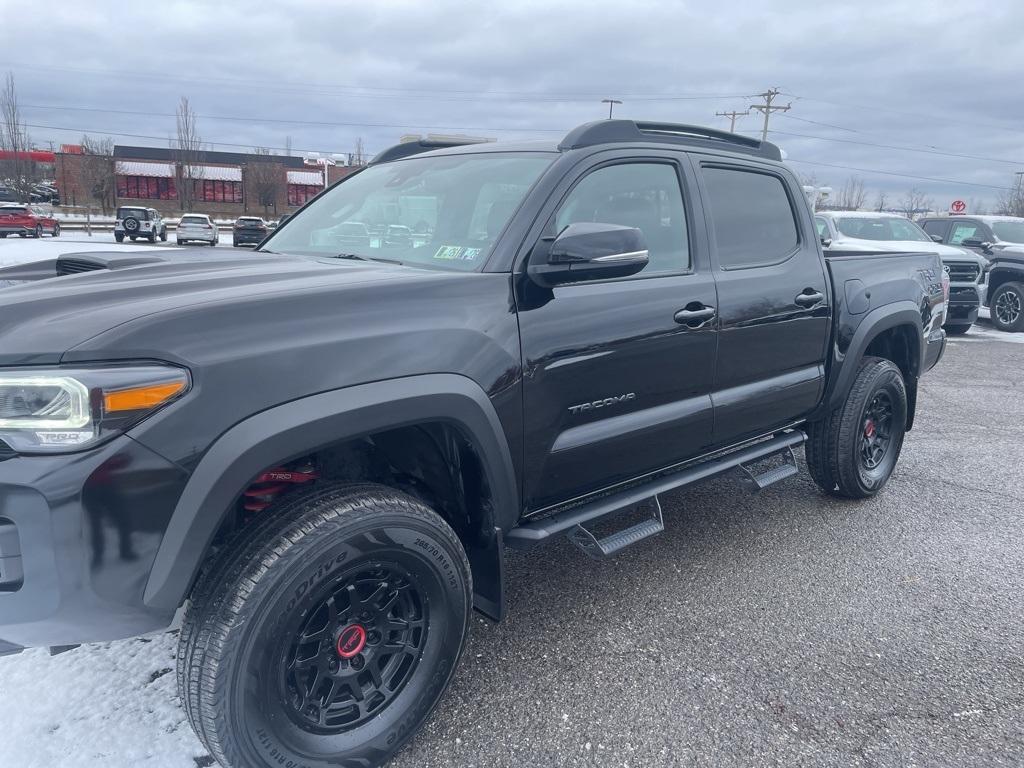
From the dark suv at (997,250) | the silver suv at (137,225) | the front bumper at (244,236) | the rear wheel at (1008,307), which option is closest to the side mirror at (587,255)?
the dark suv at (997,250)

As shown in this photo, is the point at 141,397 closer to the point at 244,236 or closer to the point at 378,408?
the point at 378,408

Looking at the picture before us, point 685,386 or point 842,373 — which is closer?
point 685,386

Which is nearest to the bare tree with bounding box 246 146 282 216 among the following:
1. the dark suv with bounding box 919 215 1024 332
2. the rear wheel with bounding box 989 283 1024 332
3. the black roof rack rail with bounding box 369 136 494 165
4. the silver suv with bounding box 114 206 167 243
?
the silver suv with bounding box 114 206 167 243

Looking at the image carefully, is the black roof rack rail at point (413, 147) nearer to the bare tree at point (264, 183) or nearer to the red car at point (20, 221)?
the red car at point (20, 221)

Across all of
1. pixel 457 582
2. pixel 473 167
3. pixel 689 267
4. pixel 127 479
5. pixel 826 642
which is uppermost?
pixel 473 167

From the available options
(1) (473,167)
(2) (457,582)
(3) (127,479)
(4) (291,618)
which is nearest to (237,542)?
(4) (291,618)

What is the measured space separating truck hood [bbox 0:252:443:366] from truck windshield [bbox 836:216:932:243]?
11578mm

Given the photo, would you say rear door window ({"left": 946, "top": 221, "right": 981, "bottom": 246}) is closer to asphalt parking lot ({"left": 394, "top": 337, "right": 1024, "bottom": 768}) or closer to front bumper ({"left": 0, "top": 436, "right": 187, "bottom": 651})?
asphalt parking lot ({"left": 394, "top": 337, "right": 1024, "bottom": 768})

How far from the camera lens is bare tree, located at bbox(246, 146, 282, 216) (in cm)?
5250

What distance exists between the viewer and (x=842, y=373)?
3.97 meters

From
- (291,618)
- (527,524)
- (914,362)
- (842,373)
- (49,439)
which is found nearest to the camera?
(49,439)

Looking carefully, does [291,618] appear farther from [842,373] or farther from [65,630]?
[842,373]

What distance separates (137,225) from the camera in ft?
98.5

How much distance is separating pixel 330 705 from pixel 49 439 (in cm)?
106
